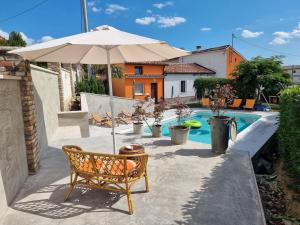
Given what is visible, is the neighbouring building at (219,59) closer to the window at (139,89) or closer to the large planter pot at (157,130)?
the window at (139,89)

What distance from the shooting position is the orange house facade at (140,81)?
23844mm

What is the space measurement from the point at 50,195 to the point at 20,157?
3.22 feet

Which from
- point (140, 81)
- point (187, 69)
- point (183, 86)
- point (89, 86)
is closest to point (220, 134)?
point (89, 86)

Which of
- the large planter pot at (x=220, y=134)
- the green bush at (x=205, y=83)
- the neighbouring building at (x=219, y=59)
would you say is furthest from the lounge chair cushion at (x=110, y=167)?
the neighbouring building at (x=219, y=59)

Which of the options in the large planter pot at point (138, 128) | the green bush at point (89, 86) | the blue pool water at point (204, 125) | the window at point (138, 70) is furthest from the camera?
the window at point (138, 70)

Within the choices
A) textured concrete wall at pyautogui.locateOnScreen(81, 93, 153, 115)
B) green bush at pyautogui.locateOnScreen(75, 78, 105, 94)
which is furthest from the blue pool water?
green bush at pyautogui.locateOnScreen(75, 78, 105, 94)

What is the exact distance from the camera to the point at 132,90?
2422cm

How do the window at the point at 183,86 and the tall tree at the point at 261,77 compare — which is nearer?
the tall tree at the point at 261,77

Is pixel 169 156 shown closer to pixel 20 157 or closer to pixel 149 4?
pixel 20 157

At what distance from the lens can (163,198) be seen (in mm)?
4012

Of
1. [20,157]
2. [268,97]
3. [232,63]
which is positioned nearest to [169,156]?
[20,157]

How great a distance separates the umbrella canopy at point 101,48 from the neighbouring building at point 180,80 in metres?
20.4

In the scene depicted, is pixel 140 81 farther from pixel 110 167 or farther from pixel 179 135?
pixel 110 167

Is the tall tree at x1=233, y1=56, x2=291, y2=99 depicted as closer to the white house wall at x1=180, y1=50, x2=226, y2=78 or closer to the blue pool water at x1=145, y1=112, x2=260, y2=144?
the blue pool water at x1=145, y1=112, x2=260, y2=144
